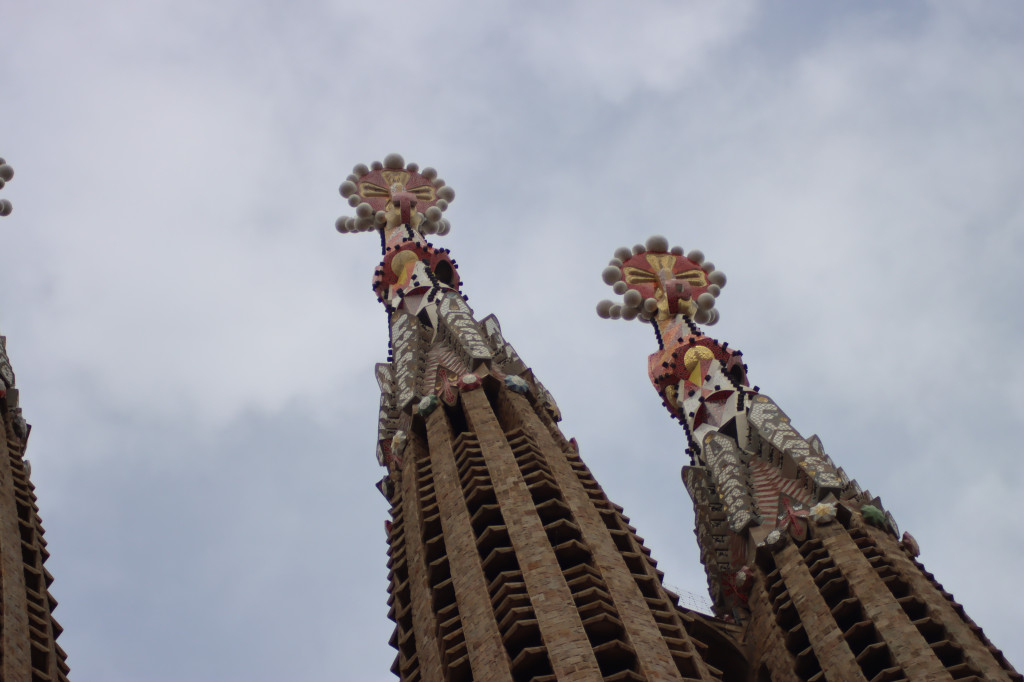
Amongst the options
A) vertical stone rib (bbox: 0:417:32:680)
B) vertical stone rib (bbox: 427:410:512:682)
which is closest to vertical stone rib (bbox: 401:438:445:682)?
vertical stone rib (bbox: 427:410:512:682)

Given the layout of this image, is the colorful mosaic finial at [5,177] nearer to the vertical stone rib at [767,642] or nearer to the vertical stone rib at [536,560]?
the vertical stone rib at [536,560]

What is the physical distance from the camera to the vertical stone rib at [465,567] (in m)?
29.4

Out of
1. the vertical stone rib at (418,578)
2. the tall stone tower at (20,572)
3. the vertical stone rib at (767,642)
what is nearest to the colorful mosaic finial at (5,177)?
the tall stone tower at (20,572)

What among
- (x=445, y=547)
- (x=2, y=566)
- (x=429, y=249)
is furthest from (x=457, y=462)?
(x=429, y=249)

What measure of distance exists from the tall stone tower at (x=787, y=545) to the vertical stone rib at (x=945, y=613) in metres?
0.04

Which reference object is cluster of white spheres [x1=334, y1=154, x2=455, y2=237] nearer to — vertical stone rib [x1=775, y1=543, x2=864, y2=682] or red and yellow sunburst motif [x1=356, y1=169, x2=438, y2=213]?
red and yellow sunburst motif [x1=356, y1=169, x2=438, y2=213]

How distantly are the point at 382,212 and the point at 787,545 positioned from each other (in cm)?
1871

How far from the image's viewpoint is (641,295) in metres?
50.2

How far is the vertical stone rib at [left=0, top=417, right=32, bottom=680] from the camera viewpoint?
1170 inches

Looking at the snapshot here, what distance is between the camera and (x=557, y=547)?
3272 cm

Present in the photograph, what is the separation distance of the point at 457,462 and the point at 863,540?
8206 millimetres

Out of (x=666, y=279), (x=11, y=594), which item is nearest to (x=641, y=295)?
(x=666, y=279)

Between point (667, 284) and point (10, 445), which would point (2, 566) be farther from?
point (667, 284)

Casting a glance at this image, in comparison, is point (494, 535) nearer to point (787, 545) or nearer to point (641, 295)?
point (787, 545)
